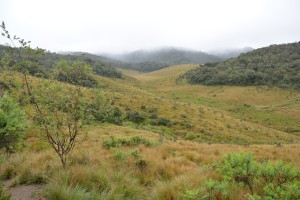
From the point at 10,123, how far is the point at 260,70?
290 feet

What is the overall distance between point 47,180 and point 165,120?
968 inches

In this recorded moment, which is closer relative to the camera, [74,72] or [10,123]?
[10,123]

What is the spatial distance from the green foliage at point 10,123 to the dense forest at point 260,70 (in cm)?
7894

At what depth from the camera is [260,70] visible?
3342 inches

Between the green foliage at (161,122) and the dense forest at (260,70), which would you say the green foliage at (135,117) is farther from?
the dense forest at (260,70)

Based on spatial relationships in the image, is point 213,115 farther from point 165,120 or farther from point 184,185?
point 184,185

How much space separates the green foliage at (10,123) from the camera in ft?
20.8

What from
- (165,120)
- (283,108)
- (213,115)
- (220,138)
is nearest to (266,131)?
(213,115)

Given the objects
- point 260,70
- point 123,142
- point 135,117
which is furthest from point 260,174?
point 260,70

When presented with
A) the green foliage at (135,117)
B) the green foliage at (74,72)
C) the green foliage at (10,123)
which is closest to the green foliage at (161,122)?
the green foliage at (135,117)

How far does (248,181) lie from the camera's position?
5.07 meters

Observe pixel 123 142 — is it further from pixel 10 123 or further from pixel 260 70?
pixel 260 70

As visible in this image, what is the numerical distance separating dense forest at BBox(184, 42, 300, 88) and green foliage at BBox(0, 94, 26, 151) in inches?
3108

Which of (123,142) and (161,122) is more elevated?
(123,142)
